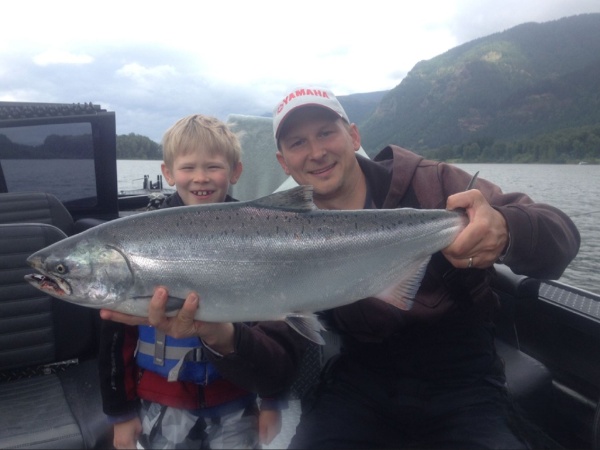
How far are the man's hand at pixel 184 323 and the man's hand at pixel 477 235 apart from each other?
1579 mm

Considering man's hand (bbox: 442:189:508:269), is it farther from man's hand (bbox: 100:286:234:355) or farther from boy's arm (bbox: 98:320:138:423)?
boy's arm (bbox: 98:320:138:423)

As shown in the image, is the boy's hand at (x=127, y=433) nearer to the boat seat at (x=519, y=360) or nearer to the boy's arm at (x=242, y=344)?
the boy's arm at (x=242, y=344)

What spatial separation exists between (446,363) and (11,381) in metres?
4.03

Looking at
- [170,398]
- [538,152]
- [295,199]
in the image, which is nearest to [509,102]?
[538,152]

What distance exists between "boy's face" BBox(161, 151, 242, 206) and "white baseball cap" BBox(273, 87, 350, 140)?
2.20 feet

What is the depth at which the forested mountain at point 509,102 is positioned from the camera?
4803 cm

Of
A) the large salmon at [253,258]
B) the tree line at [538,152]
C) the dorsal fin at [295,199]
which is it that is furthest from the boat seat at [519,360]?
A: the tree line at [538,152]

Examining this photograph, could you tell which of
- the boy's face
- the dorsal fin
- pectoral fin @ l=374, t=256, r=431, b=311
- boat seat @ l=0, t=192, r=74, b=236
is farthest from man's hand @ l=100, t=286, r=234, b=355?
boat seat @ l=0, t=192, r=74, b=236

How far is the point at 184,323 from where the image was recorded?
276 cm

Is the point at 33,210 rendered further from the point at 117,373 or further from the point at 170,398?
the point at 170,398

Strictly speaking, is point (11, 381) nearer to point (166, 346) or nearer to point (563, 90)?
point (166, 346)

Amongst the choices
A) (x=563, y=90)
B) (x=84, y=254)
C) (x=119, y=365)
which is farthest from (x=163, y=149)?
(x=563, y=90)

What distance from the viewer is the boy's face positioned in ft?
12.3

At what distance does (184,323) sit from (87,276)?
63 centimetres
